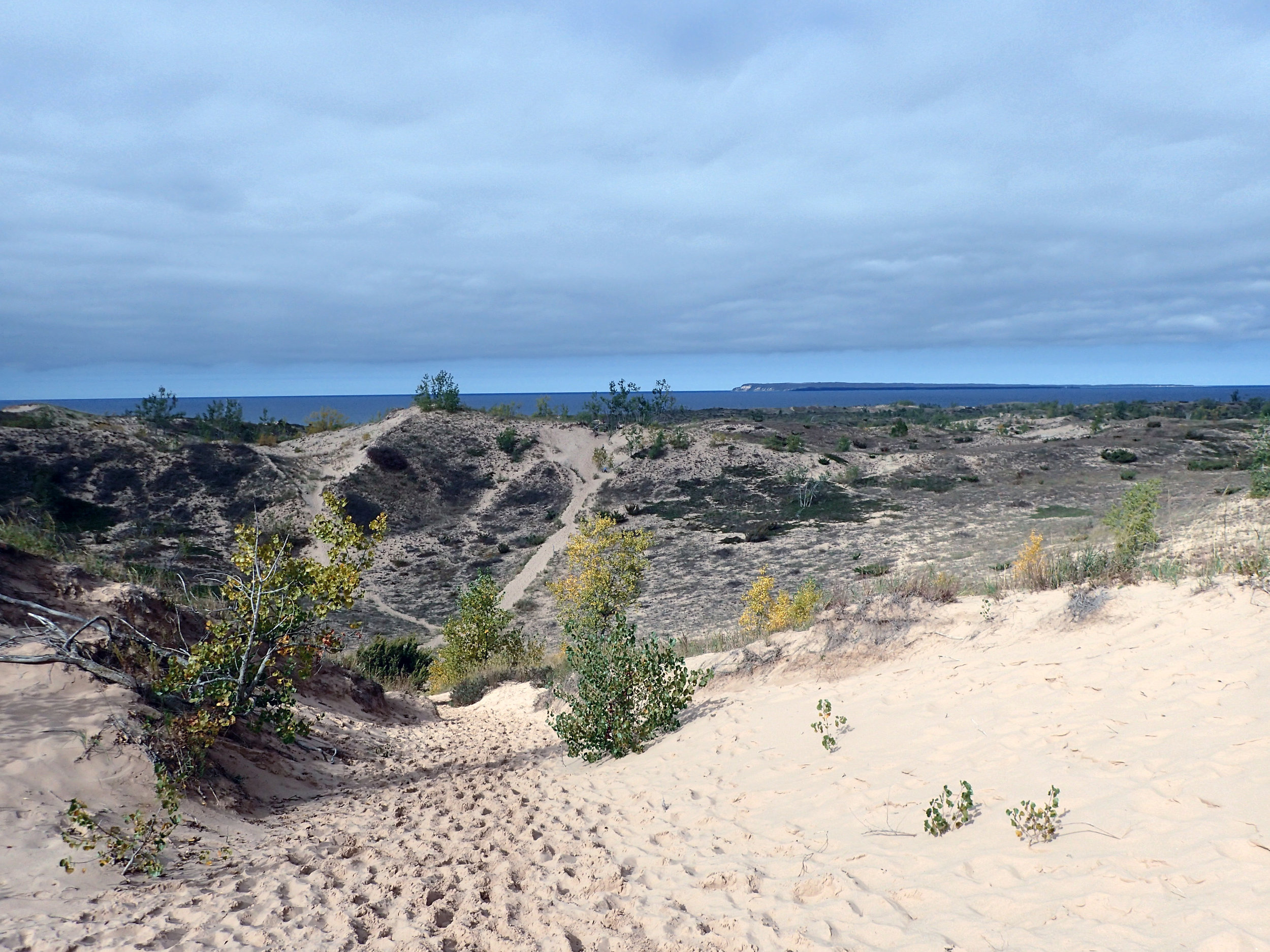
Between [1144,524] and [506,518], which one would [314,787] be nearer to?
[1144,524]

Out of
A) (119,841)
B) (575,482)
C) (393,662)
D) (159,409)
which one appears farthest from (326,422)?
(119,841)

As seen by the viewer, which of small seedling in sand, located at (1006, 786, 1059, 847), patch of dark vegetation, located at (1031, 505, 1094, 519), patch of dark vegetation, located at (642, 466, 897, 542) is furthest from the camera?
patch of dark vegetation, located at (642, 466, 897, 542)

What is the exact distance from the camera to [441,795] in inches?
301

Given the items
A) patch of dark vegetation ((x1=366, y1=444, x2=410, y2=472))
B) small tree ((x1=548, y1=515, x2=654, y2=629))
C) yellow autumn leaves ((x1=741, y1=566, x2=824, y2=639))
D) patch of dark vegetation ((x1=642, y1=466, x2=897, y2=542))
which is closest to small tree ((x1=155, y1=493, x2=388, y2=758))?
yellow autumn leaves ((x1=741, y1=566, x2=824, y2=639))

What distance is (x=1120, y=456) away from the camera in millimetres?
47688

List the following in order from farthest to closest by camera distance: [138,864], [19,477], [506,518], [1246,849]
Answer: [506,518]
[19,477]
[138,864]
[1246,849]

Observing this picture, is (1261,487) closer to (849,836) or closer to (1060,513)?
(1060,513)

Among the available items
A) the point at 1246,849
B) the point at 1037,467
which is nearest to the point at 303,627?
the point at 1246,849

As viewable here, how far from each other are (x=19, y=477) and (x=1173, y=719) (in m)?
47.9

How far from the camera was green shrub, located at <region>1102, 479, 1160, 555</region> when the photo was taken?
12.0 meters

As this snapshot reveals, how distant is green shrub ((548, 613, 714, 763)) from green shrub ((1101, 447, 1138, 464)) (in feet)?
163

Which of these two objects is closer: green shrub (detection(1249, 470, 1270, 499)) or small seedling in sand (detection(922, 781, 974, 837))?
small seedling in sand (detection(922, 781, 974, 837))

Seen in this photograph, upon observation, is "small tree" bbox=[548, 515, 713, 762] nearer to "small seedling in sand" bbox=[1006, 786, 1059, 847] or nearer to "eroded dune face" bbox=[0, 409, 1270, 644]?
"small seedling in sand" bbox=[1006, 786, 1059, 847]

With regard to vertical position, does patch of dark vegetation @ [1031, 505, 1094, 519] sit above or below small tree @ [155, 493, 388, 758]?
below
